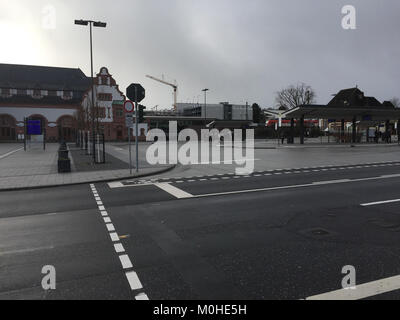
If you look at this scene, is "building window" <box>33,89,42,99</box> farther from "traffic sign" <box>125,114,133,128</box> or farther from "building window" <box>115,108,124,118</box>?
"traffic sign" <box>125,114,133,128</box>

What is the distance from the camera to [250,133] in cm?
7081

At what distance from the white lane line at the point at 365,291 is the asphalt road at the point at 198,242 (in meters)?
0.07

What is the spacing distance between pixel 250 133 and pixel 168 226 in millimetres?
65627

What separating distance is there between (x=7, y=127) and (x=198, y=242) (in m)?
66.5

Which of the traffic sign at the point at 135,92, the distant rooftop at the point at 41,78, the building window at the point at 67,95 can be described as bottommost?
the traffic sign at the point at 135,92

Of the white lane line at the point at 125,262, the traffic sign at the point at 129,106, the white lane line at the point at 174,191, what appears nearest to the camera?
the white lane line at the point at 125,262

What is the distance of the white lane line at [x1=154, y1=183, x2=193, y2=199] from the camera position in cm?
964

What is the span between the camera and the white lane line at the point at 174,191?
31.6 feet

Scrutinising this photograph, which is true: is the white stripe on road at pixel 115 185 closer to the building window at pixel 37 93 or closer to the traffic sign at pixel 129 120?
the traffic sign at pixel 129 120

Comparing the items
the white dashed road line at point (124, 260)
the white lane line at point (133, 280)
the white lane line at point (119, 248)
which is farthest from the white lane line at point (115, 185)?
the white lane line at point (133, 280)

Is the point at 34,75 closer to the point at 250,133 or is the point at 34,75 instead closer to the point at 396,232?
the point at 250,133

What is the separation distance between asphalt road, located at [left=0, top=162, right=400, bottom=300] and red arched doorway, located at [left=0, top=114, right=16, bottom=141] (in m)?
59.5

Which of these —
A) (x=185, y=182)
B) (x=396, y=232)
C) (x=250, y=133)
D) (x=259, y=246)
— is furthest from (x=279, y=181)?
(x=250, y=133)

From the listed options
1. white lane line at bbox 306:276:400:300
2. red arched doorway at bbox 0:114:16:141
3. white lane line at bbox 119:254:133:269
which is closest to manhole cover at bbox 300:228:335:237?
white lane line at bbox 306:276:400:300
